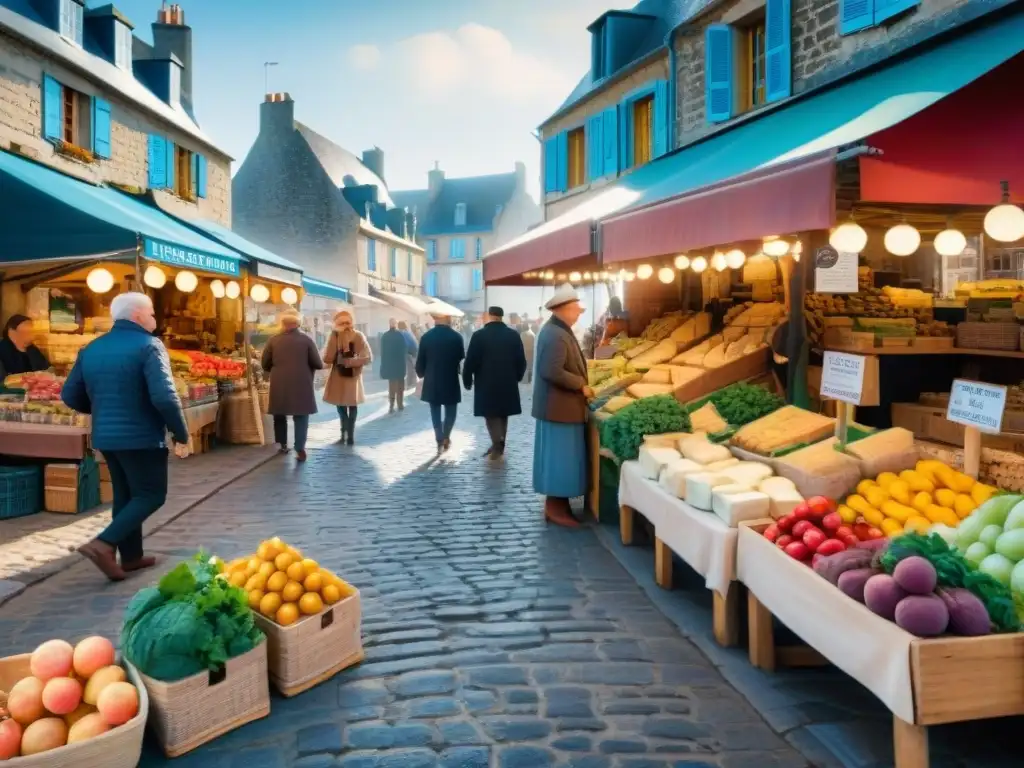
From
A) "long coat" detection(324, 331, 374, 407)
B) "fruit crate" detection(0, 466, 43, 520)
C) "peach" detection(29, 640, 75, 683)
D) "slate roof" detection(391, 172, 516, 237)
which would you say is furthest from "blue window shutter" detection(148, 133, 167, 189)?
"slate roof" detection(391, 172, 516, 237)

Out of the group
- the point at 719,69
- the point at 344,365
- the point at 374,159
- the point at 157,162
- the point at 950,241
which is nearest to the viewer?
the point at 950,241

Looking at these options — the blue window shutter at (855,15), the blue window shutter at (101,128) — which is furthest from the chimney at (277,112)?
the blue window shutter at (855,15)

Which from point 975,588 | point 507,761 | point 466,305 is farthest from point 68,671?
point 466,305

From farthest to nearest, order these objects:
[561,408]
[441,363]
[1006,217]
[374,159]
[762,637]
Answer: [374,159] → [441,363] → [561,408] → [1006,217] → [762,637]

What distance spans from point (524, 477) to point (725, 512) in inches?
201

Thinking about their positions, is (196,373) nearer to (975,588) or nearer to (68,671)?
(68,671)

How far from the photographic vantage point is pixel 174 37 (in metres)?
22.4

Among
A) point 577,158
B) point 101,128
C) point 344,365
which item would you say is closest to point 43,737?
point 344,365

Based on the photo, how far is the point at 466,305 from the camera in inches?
2119

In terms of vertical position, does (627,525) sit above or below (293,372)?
below

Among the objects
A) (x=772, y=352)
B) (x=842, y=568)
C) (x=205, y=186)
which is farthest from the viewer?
(x=205, y=186)

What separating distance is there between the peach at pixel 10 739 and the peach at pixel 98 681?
247mm

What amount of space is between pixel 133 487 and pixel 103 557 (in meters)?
0.48

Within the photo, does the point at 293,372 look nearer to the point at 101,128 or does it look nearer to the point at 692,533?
the point at 692,533
